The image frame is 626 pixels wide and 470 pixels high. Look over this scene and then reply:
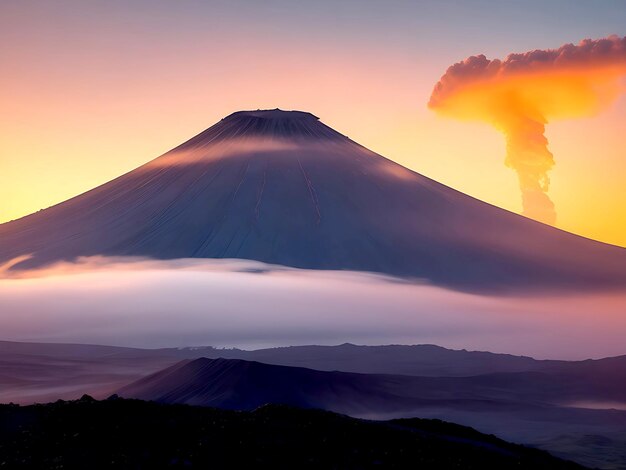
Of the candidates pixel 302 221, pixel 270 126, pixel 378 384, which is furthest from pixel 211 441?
pixel 270 126

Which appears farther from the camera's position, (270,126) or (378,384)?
(270,126)

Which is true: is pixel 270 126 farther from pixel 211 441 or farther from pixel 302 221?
pixel 211 441

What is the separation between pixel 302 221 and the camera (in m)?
71.5

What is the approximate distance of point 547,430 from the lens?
42469 millimetres

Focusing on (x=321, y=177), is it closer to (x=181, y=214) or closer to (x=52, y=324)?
(x=181, y=214)

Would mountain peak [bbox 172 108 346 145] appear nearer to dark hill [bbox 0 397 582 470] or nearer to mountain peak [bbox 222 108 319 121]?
mountain peak [bbox 222 108 319 121]

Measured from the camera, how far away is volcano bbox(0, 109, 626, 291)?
67.8 m

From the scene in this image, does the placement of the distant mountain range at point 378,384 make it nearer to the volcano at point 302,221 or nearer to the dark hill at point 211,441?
the volcano at point 302,221

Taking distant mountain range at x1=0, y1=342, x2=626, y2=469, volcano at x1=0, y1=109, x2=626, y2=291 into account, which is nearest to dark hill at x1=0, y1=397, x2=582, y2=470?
distant mountain range at x1=0, y1=342, x2=626, y2=469

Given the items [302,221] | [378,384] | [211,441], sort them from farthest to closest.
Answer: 1. [302,221]
2. [378,384]
3. [211,441]

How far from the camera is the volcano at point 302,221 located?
67.8m

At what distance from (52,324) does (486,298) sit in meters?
28.4

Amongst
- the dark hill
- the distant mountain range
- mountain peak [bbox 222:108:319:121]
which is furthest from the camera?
mountain peak [bbox 222:108:319:121]

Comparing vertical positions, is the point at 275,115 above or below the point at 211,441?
above
